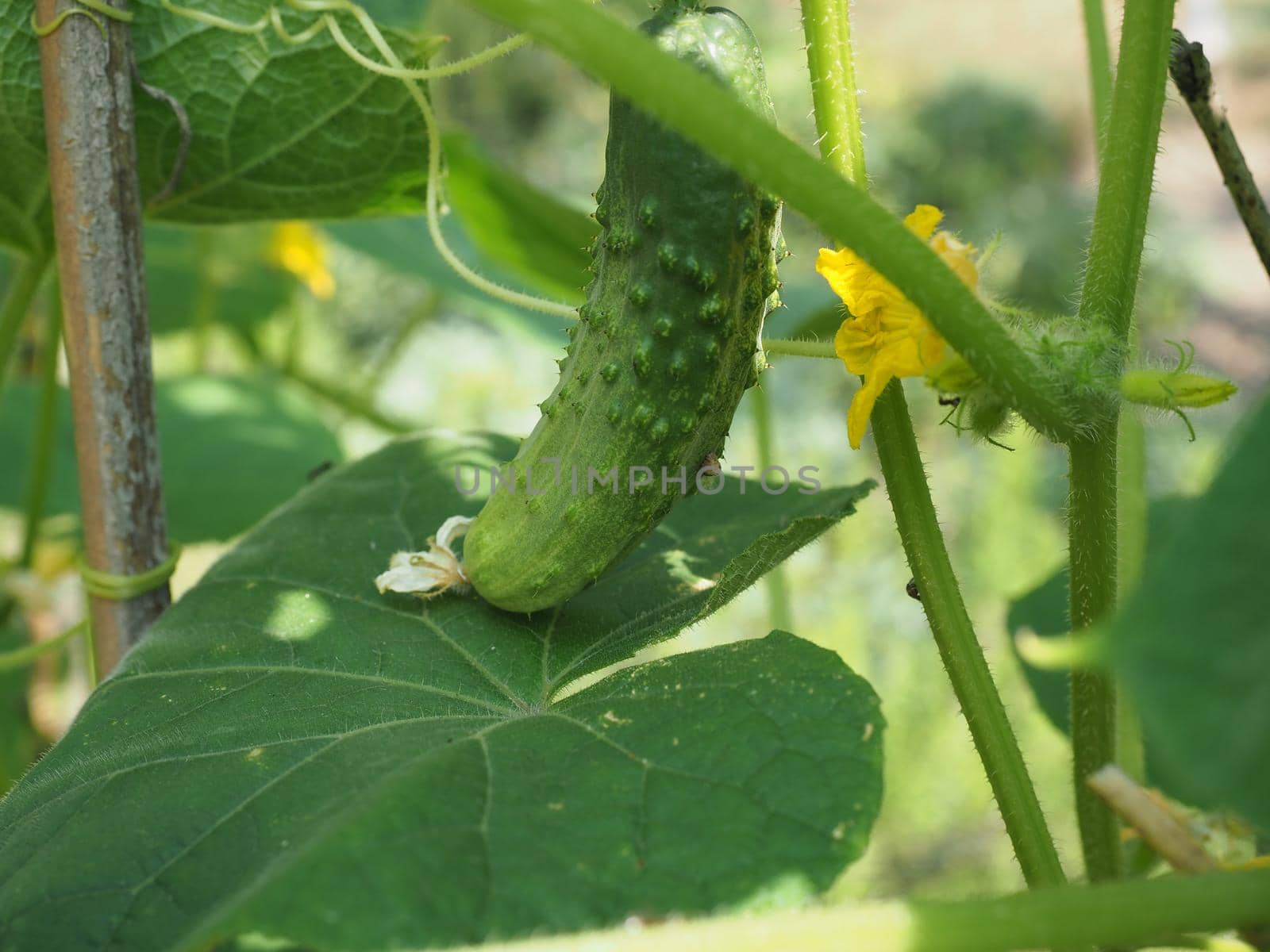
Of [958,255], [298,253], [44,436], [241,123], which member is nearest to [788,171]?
[958,255]

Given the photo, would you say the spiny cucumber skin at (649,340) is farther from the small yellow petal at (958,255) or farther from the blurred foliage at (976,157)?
the blurred foliage at (976,157)

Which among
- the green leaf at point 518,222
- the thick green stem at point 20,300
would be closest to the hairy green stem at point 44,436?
the thick green stem at point 20,300

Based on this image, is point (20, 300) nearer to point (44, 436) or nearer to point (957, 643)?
point (44, 436)

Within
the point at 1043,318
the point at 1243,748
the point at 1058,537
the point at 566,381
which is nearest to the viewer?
the point at 1243,748

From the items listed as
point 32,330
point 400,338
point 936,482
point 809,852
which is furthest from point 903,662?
point 809,852

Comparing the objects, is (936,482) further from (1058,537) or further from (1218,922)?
(1218,922)

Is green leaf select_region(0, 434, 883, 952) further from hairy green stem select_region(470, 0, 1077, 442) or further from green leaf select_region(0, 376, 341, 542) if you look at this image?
green leaf select_region(0, 376, 341, 542)

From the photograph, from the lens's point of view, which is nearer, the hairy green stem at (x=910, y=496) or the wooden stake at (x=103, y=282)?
the hairy green stem at (x=910, y=496)
